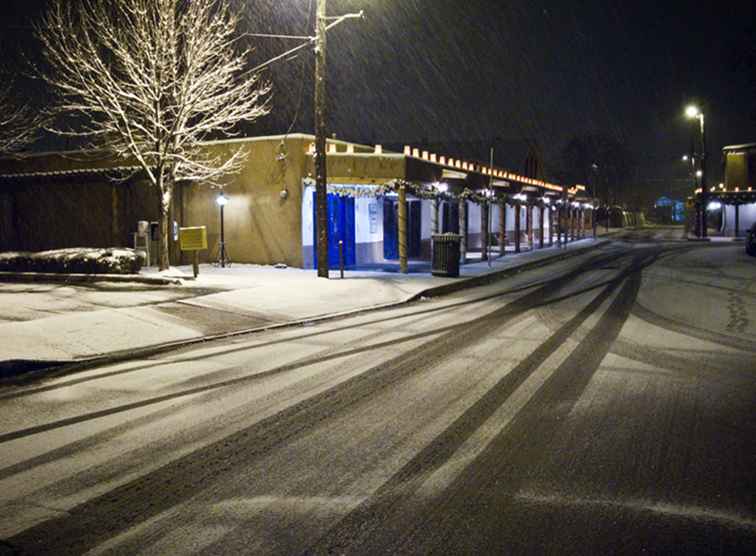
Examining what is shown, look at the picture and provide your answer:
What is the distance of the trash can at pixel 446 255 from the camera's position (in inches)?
802

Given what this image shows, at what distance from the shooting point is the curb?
17.2 m

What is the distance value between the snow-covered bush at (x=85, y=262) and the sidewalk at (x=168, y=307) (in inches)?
29.7

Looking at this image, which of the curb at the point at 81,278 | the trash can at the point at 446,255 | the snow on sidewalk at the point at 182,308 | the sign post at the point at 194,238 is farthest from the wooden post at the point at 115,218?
the trash can at the point at 446,255

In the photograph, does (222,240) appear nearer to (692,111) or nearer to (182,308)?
(182,308)

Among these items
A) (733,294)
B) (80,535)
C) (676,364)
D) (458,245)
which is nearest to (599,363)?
(676,364)

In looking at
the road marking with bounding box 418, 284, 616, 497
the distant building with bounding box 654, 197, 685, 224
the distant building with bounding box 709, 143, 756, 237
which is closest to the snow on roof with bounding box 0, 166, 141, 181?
the road marking with bounding box 418, 284, 616, 497

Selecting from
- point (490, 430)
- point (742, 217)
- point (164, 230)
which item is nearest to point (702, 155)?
point (742, 217)

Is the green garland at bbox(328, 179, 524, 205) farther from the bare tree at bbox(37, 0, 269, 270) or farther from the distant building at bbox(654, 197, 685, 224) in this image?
the distant building at bbox(654, 197, 685, 224)

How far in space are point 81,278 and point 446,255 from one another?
10084 mm

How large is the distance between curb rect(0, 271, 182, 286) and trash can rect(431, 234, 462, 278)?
7560 millimetres

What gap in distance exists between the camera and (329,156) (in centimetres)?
2273

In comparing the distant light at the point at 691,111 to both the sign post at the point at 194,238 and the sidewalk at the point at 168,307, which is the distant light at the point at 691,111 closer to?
the sidewalk at the point at 168,307

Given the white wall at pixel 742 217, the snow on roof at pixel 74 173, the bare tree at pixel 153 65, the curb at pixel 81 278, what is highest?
the bare tree at pixel 153 65

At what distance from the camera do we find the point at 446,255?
20469 mm
